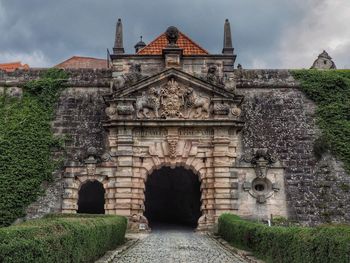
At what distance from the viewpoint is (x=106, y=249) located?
1180 cm

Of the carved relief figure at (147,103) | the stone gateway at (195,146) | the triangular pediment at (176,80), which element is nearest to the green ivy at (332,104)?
the stone gateway at (195,146)

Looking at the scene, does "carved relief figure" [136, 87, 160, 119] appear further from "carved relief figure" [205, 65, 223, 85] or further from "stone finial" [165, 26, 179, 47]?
"carved relief figure" [205, 65, 223, 85]

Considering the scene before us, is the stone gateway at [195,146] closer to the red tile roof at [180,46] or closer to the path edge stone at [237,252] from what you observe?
the red tile roof at [180,46]

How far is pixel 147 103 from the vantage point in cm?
1875

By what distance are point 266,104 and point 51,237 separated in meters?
14.7

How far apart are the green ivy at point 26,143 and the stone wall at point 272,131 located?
439 mm

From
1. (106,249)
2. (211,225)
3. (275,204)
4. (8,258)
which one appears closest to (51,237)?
(8,258)

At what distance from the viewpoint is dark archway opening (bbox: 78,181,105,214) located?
23.3m

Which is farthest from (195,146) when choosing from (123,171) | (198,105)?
(123,171)

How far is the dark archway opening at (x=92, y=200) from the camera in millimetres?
23308

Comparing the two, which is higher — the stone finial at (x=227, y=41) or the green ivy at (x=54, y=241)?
the stone finial at (x=227, y=41)

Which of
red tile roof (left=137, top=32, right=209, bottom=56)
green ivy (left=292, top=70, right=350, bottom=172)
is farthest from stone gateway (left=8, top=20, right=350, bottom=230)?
red tile roof (left=137, top=32, right=209, bottom=56)

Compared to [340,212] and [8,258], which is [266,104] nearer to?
[340,212]

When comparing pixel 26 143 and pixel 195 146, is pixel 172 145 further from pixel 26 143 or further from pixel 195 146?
pixel 26 143
